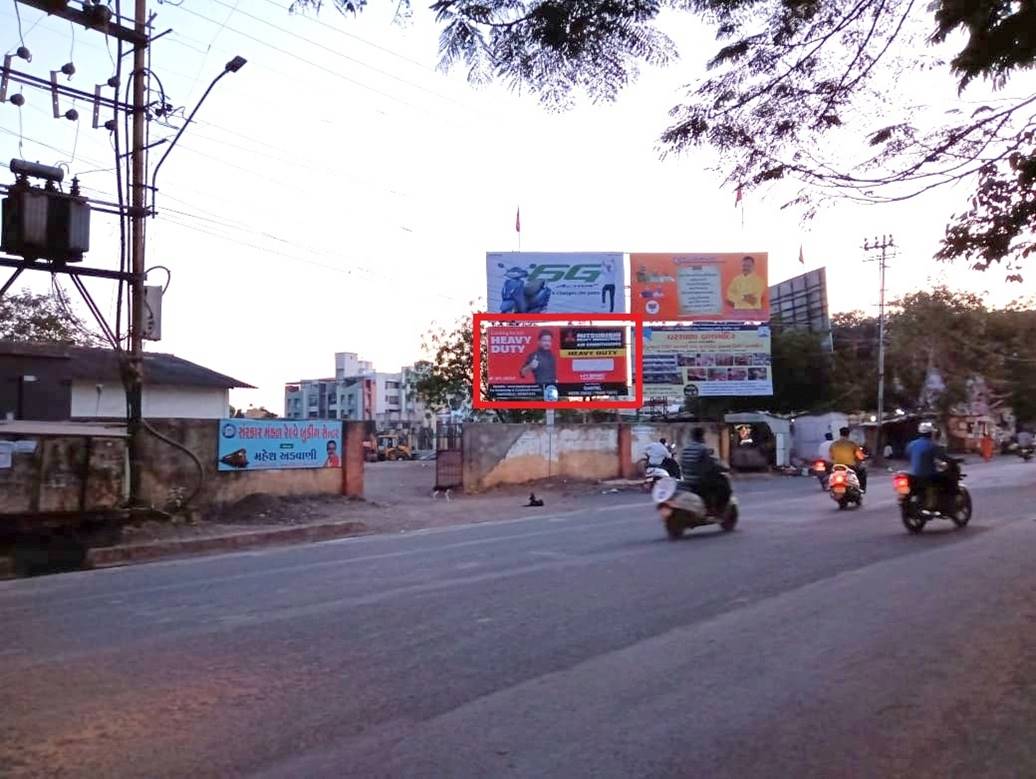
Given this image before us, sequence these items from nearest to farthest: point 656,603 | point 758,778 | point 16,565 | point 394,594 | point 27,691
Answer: point 758,778 < point 27,691 < point 656,603 < point 394,594 < point 16,565

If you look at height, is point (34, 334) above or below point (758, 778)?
above

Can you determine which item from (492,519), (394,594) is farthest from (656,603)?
(492,519)

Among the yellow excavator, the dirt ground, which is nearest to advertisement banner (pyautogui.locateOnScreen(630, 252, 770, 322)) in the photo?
the dirt ground

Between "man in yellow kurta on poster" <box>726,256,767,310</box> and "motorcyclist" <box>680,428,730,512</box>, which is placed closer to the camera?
"motorcyclist" <box>680,428,730,512</box>

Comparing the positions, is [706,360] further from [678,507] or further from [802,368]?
[678,507]

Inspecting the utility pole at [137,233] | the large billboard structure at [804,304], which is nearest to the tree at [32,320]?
the utility pole at [137,233]

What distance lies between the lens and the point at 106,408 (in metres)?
34.8

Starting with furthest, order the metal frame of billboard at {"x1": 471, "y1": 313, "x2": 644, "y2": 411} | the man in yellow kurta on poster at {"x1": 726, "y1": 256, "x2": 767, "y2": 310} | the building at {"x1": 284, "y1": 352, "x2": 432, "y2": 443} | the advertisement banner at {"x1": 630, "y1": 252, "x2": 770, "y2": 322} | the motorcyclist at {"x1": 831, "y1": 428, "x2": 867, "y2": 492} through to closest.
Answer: the building at {"x1": 284, "y1": 352, "x2": 432, "y2": 443}
the man in yellow kurta on poster at {"x1": 726, "y1": 256, "x2": 767, "y2": 310}
the advertisement banner at {"x1": 630, "y1": 252, "x2": 770, "y2": 322}
the metal frame of billboard at {"x1": 471, "y1": 313, "x2": 644, "y2": 411}
the motorcyclist at {"x1": 831, "y1": 428, "x2": 867, "y2": 492}

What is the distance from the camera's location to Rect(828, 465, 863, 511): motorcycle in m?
15.8

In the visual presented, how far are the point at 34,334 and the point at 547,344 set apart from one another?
18.8 m

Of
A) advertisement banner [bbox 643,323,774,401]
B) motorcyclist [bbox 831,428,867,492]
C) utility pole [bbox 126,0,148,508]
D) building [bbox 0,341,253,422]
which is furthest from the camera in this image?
advertisement banner [bbox 643,323,774,401]

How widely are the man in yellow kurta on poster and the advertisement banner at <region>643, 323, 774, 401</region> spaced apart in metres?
0.83

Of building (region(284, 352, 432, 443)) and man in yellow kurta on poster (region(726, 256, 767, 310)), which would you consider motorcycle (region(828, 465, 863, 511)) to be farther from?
building (region(284, 352, 432, 443))

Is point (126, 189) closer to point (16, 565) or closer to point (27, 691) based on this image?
point (16, 565)
